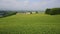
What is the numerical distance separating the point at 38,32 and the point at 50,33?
0.77 ft

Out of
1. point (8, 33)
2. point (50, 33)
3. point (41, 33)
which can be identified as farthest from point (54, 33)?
point (8, 33)

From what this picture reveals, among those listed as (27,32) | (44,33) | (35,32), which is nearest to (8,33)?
(27,32)

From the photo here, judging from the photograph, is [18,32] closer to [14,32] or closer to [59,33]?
[14,32]

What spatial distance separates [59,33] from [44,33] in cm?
29

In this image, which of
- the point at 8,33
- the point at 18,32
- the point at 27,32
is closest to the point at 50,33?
the point at 27,32

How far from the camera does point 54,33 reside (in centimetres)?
227

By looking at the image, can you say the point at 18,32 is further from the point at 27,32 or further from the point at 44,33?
the point at 44,33

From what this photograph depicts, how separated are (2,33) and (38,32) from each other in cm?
70

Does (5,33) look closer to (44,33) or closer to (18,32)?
(18,32)

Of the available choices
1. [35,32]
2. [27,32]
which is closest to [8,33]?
[27,32]

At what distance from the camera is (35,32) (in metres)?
2.34

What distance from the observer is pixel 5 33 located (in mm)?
2271

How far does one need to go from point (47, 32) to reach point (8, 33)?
755mm

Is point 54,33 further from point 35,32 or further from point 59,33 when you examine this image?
point 35,32
